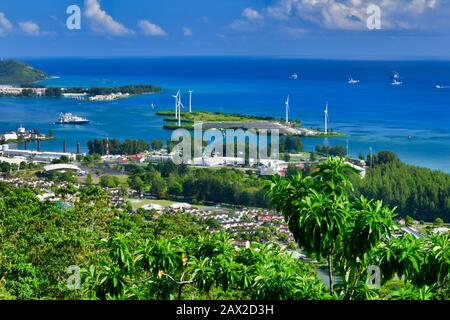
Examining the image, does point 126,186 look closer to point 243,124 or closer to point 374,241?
point 243,124

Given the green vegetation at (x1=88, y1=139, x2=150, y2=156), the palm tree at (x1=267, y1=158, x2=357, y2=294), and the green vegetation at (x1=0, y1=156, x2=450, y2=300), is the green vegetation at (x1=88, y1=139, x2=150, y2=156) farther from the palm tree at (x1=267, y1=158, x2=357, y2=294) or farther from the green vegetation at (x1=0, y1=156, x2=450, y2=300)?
the palm tree at (x1=267, y1=158, x2=357, y2=294)

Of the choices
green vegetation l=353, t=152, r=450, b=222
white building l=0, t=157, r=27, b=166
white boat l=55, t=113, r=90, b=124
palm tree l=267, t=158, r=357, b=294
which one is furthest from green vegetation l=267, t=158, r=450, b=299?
white boat l=55, t=113, r=90, b=124

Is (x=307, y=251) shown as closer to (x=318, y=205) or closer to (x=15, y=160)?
(x=318, y=205)

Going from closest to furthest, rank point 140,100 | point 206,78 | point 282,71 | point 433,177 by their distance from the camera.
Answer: point 433,177 < point 140,100 < point 206,78 < point 282,71

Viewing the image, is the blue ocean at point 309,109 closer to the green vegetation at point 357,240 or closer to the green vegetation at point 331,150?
the green vegetation at point 331,150

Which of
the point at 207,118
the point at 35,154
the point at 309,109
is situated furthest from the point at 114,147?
the point at 309,109
